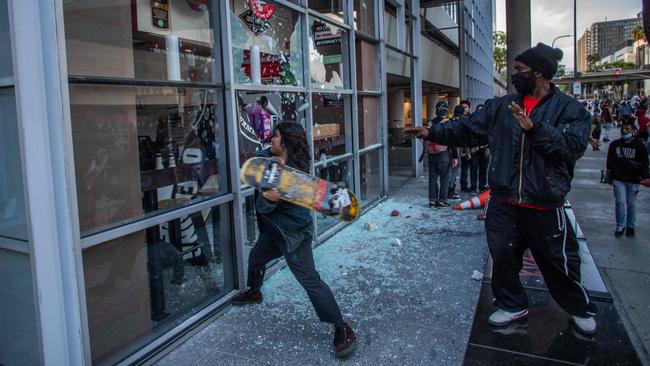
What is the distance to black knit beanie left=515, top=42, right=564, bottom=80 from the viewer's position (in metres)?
3.11

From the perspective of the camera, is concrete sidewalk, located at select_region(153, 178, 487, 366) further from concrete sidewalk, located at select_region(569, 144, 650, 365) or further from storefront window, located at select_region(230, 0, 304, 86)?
storefront window, located at select_region(230, 0, 304, 86)

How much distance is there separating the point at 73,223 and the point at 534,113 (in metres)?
2.93

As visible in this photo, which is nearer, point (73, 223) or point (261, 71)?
point (73, 223)

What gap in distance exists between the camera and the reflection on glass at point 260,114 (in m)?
4.45

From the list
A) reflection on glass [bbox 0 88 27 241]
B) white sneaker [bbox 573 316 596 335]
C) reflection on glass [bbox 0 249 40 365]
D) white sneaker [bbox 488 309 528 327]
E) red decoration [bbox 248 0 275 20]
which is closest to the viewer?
reflection on glass [bbox 0 88 27 241]

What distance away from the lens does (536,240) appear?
319 cm

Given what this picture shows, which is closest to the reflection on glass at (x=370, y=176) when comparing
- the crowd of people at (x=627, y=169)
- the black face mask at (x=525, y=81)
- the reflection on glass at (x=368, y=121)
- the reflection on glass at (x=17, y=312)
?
the reflection on glass at (x=368, y=121)

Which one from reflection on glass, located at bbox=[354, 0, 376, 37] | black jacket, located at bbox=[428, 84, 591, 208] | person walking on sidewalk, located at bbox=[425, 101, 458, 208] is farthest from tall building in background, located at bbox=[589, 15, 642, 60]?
black jacket, located at bbox=[428, 84, 591, 208]

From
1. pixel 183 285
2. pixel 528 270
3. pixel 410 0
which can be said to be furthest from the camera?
pixel 410 0

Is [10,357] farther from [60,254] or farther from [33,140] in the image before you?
[33,140]

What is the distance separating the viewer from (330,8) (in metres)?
6.54

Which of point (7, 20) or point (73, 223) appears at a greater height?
point (7, 20)

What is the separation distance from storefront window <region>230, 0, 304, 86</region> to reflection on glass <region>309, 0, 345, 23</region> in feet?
2.07

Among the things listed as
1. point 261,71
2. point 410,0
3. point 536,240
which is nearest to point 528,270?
point 536,240
